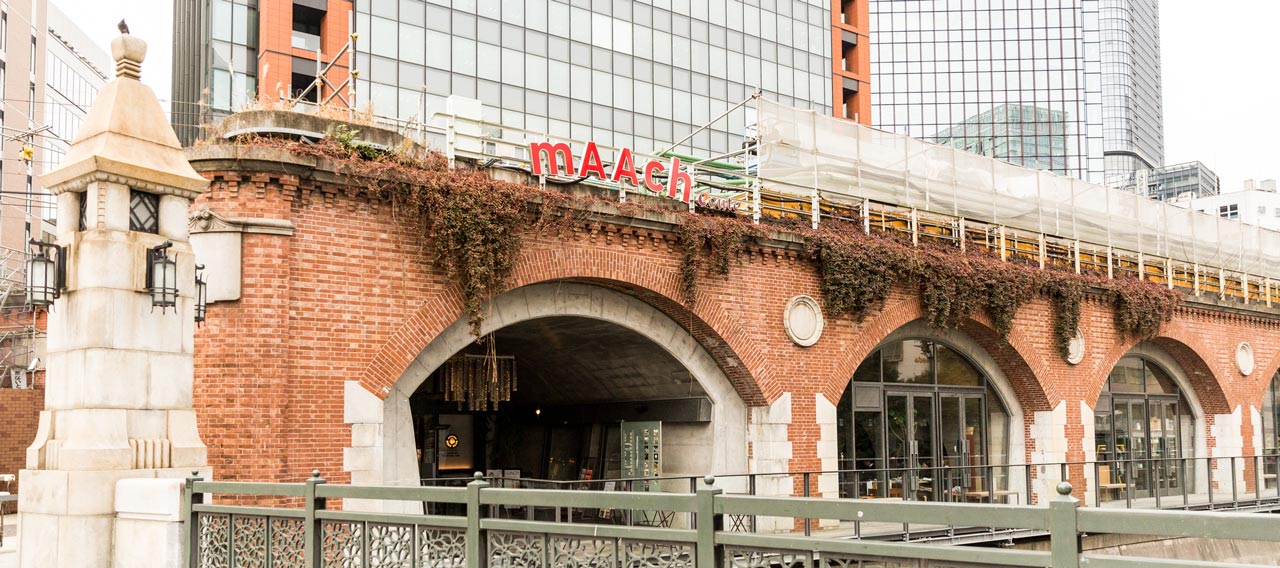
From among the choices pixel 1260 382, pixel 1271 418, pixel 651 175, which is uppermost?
pixel 651 175

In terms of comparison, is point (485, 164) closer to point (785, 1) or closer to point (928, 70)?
point (785, 1)

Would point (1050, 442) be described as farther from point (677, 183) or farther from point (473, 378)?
Answer: point (473, 378)

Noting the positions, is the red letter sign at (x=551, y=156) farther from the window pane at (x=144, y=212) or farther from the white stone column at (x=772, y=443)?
the window pane at (x=144, y=212)

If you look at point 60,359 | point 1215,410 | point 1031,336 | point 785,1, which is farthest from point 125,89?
point 785,1

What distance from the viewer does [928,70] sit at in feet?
327

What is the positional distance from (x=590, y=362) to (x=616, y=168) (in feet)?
14.6

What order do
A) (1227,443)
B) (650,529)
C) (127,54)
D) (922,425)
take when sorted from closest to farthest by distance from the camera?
(650,529)
(127,54)
(922,425)
(1227,443)

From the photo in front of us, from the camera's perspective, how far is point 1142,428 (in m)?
25.2

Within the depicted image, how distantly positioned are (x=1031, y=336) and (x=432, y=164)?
41.3ft

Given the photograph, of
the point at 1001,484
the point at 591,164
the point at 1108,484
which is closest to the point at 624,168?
the point at 591,164

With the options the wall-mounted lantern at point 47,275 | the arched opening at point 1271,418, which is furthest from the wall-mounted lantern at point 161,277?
the arched opening at point 1271,418

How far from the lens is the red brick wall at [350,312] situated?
1251 cm

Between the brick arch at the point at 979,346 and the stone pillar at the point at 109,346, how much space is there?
36.3ft

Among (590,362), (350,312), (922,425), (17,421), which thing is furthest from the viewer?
(17,421)
